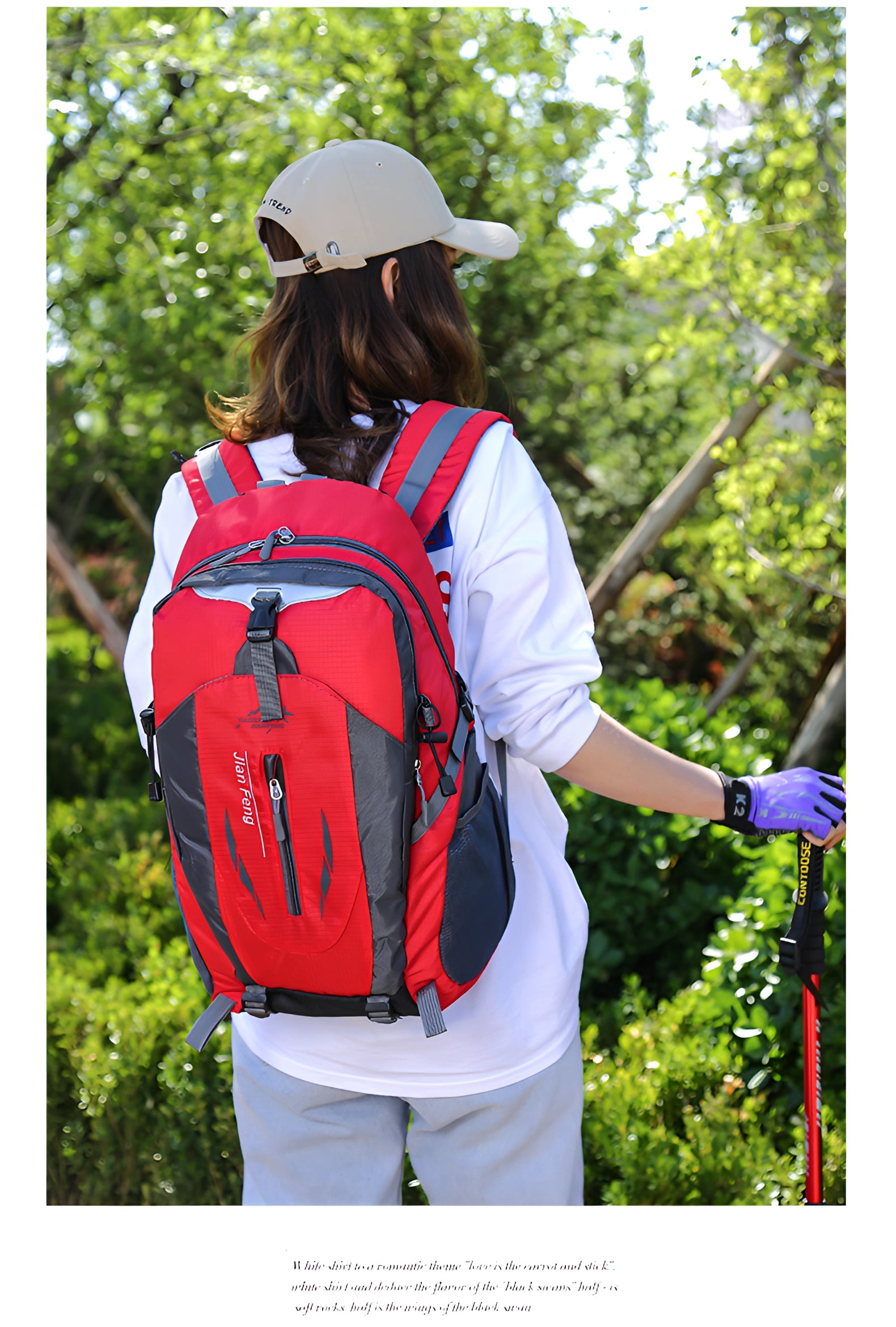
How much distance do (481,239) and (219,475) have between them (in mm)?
500

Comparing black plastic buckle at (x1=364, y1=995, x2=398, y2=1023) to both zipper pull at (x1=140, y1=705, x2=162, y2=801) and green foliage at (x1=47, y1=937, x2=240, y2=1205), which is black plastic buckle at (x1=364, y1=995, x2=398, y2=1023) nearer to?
zipper pull at (x1=140, y1=705, x2=162, y2=801)

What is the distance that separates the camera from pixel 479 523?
125 centimetres

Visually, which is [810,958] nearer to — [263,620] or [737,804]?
[737,804]

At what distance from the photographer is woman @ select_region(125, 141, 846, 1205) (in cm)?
126

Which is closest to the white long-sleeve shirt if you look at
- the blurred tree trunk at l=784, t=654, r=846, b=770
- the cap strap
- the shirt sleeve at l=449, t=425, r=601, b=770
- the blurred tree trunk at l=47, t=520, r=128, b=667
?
the shirt sleeve at l=449, t=425, r=601, b=770

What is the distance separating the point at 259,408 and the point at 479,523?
35 centimetres

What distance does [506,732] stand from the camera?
1286 mm

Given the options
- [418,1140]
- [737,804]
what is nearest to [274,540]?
[737,804]

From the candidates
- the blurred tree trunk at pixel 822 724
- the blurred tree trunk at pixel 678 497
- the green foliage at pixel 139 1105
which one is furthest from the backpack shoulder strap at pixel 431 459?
the blurred tree trunk at pixel 822 724

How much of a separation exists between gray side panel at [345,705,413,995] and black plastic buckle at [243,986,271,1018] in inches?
6.6

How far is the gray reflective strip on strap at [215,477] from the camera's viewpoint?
1.34 meters
